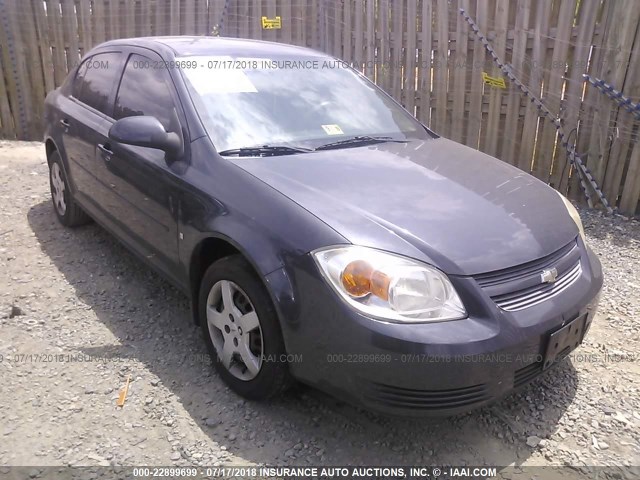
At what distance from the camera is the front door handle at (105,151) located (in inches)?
139

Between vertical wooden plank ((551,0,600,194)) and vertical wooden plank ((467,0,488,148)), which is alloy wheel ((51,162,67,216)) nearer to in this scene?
vertical wooden plank ((467,0,488,148))

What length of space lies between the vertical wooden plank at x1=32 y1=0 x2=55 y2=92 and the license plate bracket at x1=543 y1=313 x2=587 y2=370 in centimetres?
832

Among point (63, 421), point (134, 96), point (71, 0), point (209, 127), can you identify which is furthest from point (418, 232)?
point (71, 0)

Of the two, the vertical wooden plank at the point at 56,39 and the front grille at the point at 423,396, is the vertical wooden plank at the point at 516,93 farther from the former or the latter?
the vertical wooden plank at the point at 56,39

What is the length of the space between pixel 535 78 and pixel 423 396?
14.9 ft

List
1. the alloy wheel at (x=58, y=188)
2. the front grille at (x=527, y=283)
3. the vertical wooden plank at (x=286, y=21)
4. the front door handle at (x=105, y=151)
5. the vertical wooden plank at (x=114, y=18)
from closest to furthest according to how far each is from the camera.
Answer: the front grille at (x=527, y=283)
the front door handle at (x=105, y=151)
the alloy wheel at (x=58, y=188)
the vertical wooden plank at (x=286, y=21)
the vertical wooden plank at (x=114, y=18)

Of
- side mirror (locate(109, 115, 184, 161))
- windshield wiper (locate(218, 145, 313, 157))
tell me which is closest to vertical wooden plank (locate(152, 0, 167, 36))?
side mirror (locate(109, 115, 184, 161))

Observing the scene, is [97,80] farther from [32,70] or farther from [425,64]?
[32,70]

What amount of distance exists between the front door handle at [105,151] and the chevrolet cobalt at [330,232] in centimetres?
2

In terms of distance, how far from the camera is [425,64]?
20.3ft

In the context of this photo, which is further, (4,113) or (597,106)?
(4,113)

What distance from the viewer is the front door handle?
3.53 m

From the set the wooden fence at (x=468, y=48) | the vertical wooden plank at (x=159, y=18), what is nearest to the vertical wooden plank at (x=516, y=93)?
the wooden fence at (x=468, y=48)

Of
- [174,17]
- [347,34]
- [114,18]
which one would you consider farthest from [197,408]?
[114,18]
